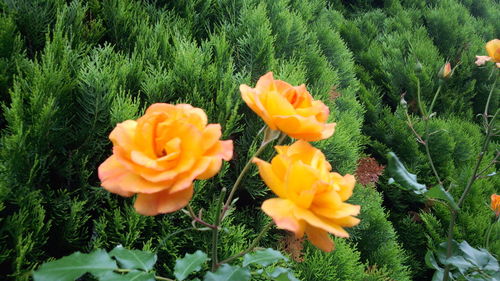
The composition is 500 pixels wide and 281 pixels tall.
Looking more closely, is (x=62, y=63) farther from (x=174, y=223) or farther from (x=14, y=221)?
(x=174, y=223)

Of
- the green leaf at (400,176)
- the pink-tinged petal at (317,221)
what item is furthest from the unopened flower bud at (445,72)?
the pink-tinged petal at (317,221)

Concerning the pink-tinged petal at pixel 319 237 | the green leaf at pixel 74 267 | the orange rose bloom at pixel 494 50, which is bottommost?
the green leaf at pixel 74 267

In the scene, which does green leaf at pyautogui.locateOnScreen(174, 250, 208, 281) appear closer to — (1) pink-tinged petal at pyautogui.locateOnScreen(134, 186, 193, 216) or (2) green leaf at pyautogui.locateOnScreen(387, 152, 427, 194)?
(1) pink-tinged petal at pyautogui.locateOnScreen(134, 186, 193, 216)

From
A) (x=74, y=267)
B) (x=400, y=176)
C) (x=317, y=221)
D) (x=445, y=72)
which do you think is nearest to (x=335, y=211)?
(x=317, y=221)

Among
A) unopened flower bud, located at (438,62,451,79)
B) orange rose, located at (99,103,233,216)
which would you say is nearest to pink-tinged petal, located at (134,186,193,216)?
orange rose, located at (99,103,233,216)

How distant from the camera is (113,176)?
1.89 ft

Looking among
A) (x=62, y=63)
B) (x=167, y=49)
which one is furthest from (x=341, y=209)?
(x=167, y=49)

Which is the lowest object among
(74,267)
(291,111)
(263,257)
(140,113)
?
(140,113)

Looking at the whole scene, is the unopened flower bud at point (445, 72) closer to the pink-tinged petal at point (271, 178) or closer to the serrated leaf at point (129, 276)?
the pink-tinged petal at point (271, 178)

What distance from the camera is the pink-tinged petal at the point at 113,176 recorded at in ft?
1.84

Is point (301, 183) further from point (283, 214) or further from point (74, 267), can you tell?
point (74, 267)

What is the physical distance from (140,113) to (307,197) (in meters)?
0.98

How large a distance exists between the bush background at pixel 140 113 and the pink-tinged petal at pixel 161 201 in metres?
0.30

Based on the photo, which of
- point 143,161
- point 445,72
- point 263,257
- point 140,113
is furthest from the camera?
point 445,72
